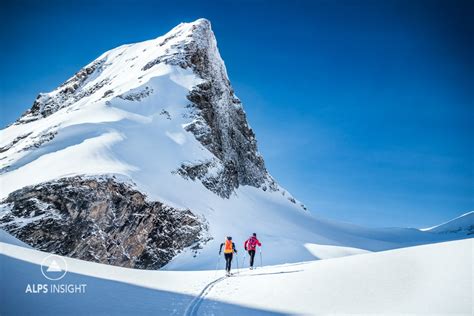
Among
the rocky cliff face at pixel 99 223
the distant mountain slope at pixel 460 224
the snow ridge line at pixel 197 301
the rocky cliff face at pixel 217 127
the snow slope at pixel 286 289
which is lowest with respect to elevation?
the snow ridge line at pixel 197 301

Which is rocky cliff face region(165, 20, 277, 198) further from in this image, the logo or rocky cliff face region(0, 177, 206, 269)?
the logo

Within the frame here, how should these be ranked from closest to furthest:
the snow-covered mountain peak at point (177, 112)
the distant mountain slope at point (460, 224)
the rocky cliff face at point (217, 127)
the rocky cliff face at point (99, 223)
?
the rocky cliff face at point (99, 223) → the snow-covered mountain peak at point (177, 112) → the rocky cliff face at point (217, 127) → the distant mountain slope at point (460, 224)

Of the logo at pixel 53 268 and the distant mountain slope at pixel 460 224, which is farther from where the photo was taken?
the distant mountain slope at pixel 460 224

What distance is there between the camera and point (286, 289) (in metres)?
11.4

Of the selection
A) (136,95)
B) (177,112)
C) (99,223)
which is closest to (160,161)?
(99,223)

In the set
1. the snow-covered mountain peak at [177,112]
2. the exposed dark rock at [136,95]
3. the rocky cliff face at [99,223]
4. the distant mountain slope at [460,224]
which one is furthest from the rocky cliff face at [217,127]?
the distant mountain slope at [460,224]

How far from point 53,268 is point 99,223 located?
1707 centimetres

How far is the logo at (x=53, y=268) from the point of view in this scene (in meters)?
10.4

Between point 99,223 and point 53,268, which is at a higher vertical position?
point 99,223

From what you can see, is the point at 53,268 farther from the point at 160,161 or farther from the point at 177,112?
the point at 177,112

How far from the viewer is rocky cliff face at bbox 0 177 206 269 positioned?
1019 inches

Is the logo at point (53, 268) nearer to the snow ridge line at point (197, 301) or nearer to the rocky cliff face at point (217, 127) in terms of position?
the snow ridge line at point (197, 301)

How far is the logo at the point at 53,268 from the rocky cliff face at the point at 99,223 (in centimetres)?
1489

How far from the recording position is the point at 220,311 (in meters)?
9.45
